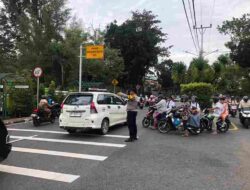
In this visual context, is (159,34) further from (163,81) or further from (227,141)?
(227,141)

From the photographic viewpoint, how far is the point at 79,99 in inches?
474

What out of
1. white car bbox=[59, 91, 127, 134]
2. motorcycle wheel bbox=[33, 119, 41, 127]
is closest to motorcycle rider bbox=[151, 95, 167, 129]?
white car bbox=[59, 91, 127, 134]

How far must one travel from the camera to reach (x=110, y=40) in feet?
154

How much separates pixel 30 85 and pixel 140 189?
1452 centimetres

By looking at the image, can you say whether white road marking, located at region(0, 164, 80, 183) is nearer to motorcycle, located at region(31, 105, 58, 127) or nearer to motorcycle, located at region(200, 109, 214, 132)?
motorcycle, located at region(31, 105, 58, 127)

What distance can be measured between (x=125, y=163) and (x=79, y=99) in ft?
16.2

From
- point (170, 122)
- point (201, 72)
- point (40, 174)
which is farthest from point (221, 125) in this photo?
point (201, 72)

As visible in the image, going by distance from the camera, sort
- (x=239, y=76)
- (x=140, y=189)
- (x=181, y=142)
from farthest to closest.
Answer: (x=239, y=76) < (x=181, y=142) < (x=140, y=189)

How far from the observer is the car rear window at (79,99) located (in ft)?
39.0

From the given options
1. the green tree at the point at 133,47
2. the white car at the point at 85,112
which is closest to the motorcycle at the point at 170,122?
the white car at the point at 85,112

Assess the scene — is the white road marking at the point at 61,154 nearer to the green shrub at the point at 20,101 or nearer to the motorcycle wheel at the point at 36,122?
the motorcycle wheel at the point at 36,122

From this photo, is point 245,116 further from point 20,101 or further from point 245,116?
point 20,101

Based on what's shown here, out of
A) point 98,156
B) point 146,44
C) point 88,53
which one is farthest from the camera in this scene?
point 146,44

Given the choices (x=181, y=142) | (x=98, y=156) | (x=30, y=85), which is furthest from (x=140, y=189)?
(x=30, y=85)
